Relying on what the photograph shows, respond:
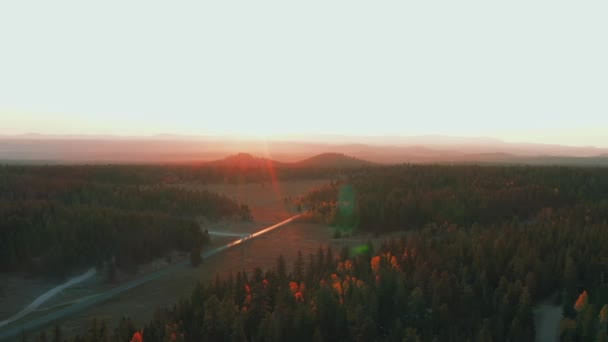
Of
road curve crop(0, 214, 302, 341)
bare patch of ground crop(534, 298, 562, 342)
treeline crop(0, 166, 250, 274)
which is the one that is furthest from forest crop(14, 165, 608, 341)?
treeline crop(0, 166, 250, 274)

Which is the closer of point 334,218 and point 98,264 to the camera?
point 98,264

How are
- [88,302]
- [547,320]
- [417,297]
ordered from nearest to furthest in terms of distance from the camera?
[547,320] → [417,297] → [88,302]

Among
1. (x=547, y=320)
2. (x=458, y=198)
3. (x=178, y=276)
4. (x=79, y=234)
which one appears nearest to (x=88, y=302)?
(x=178, y=276)

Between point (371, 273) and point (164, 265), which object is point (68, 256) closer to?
point (164, 265)

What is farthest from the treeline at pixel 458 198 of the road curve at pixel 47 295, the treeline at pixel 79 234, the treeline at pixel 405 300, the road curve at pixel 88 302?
the road curve at pixel 47 295

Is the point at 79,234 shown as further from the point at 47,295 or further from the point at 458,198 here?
the point at 458,198

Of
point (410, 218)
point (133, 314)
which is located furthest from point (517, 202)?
point (133, 314)
